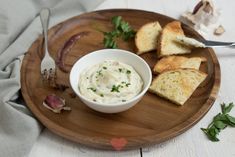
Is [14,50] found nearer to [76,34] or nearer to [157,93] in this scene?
[76,34]

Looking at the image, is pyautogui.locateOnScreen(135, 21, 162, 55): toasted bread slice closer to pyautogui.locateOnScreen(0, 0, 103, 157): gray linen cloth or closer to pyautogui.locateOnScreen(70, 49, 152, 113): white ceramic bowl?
pyautogui.locateOnScreen(70, 49, 152, 113): white ceramic bowl

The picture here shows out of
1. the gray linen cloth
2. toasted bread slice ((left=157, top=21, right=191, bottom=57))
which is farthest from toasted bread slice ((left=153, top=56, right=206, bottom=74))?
the gray linen cloth

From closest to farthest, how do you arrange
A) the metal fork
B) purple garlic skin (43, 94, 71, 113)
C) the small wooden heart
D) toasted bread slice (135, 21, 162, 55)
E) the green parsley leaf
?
the small wooden heart → purple garlic skin (43, 94, 71, 113) → the metal fork → toasted bread slice (135, 21, 162, 55) → the green parsley leaf

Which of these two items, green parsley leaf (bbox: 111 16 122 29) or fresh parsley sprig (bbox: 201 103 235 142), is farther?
green parsley leaf (bbox: 111 16 122 29)

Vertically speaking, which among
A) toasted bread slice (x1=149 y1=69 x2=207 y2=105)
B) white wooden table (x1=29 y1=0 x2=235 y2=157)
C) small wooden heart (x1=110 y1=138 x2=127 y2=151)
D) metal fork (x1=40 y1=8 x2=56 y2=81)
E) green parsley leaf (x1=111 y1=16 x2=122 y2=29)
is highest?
green parsley leaf (x1=111 y1=16 x2=122 y2=29)

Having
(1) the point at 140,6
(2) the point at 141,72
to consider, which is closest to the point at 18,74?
(2) the point at 141,72

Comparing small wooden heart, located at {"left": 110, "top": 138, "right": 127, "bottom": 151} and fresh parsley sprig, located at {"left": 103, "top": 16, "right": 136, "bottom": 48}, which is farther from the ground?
fresh parsley sprig, located at {"left": 103, "top": 16, "right": 136, "bottom": 48}

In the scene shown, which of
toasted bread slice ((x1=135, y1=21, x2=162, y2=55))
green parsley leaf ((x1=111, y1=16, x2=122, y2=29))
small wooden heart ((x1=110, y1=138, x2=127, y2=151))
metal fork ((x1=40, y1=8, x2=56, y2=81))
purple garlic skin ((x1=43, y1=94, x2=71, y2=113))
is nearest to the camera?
small wooden heart ((x1=110, y1=138, x2=127, y2=151))
